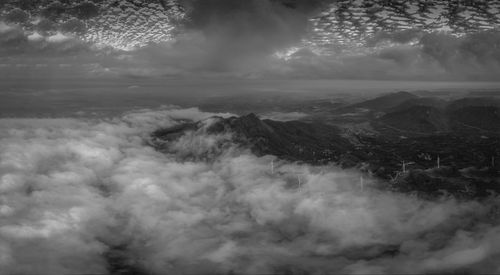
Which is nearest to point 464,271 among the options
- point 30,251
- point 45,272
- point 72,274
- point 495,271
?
point 495,271

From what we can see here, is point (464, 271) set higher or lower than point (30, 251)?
lower

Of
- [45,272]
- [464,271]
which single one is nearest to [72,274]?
[45,272]

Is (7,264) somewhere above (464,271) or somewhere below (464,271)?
above

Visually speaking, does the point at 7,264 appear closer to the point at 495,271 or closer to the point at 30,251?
the point at 30,251

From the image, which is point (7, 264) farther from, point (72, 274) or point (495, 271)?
point (495, 271)

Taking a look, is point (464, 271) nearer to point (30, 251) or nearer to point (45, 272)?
point (45, 272)
